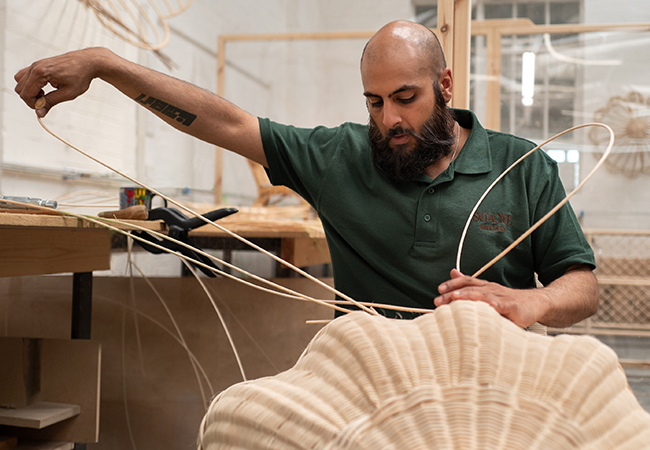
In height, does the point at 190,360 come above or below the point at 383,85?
below

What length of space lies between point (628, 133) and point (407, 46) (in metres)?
0.76

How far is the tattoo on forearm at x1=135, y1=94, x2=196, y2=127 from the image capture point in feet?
3.29

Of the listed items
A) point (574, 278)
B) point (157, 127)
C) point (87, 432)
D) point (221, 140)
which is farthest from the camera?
point (157, 127)

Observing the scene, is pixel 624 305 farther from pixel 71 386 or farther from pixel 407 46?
pixel 71 386

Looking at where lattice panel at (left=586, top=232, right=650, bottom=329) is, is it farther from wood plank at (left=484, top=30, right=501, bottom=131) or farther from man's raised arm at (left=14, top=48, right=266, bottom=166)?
man's raised arm at (left=14, top=48, right=266, bottom=166)

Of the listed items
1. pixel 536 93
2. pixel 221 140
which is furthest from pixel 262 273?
pixel 536 93

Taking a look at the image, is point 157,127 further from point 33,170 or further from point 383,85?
point 383,85

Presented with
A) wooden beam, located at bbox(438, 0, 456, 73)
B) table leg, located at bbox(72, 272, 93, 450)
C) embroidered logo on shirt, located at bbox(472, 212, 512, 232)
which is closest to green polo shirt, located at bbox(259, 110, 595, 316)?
embroidered logo on shirt, located at bbox(472, 212, 512, 232)

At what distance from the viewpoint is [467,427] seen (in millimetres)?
451

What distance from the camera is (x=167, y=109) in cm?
103

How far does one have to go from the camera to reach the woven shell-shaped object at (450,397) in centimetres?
45

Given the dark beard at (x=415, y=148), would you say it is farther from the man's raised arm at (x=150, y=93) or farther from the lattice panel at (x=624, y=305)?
the lattice panel at (x=624, y=305)

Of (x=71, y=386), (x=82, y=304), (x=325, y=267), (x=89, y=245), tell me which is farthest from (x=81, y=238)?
(x=325, y=267)

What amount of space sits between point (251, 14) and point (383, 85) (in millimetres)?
786
